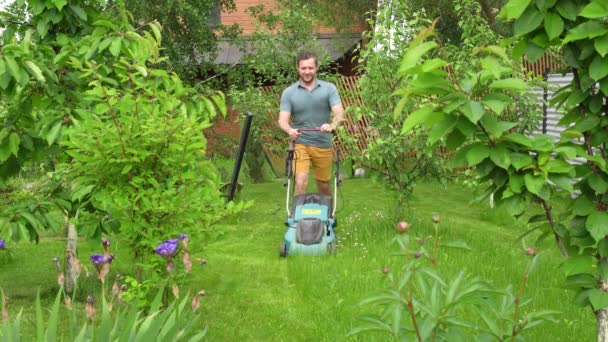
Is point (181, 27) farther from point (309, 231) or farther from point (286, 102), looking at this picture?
point (309, 231)

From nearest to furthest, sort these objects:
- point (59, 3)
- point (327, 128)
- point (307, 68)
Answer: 1. point (59, 3)
2. point (327, 128)
3. point (307, 68)

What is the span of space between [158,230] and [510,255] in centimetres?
368

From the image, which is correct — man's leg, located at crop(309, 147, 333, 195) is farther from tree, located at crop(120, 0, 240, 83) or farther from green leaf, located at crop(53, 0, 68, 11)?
tree, located at crop(120, 0, 240, 83)

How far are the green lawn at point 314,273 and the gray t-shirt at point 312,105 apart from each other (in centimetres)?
107

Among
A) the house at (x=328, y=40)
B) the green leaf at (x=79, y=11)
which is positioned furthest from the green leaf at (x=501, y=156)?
the house at (x=328, y=40)

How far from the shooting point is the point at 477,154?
108 inches

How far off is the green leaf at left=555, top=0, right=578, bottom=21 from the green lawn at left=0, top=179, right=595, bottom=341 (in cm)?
119

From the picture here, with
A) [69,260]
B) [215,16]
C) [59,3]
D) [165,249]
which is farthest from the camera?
[215,16]

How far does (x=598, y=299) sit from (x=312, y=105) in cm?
494

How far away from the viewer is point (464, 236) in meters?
7.71

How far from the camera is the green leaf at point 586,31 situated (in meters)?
2.70

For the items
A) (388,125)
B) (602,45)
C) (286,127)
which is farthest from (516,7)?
(388,125)

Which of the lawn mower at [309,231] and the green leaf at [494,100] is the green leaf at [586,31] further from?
the lawn mower at [309,231]

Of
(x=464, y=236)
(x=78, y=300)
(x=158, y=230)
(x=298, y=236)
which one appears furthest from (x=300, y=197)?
(x=158, y=230)
